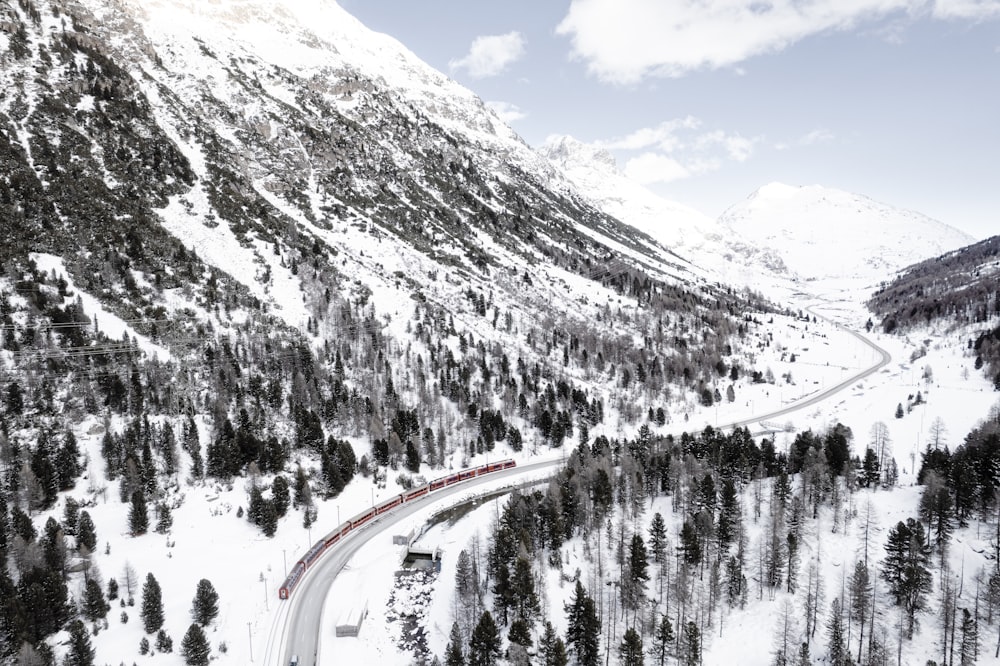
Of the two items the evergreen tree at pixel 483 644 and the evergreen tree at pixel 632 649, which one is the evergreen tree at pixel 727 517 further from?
the evergreen tree at pixel 483 644

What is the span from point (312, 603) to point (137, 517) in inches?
1103

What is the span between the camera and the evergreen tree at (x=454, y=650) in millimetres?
61875

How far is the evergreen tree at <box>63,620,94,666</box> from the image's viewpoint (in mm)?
56375

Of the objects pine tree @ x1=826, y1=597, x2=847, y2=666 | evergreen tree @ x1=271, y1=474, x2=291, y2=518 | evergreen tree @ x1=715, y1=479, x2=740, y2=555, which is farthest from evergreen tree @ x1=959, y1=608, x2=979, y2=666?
evergreen tree @ x1=271, y1=474, x2=291, y2=518

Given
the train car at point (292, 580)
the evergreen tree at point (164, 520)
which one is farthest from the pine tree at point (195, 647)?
the evergreen tree at point (164, 520)

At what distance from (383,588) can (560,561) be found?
2536cm

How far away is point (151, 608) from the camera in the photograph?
62.7m

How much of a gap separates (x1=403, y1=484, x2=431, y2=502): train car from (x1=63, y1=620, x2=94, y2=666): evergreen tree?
49.1 metres

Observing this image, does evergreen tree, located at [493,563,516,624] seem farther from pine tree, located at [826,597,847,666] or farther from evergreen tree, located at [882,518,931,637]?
evergreen tree, located at [882,518,931,637]

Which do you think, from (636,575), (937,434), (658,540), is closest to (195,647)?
(636,575)

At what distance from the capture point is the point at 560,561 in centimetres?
8169

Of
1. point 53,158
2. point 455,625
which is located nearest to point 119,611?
point 455,625

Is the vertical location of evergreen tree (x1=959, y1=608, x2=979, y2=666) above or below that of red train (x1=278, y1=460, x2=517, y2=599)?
below

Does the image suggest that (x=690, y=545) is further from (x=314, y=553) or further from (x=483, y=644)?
(x=314, y=553)
